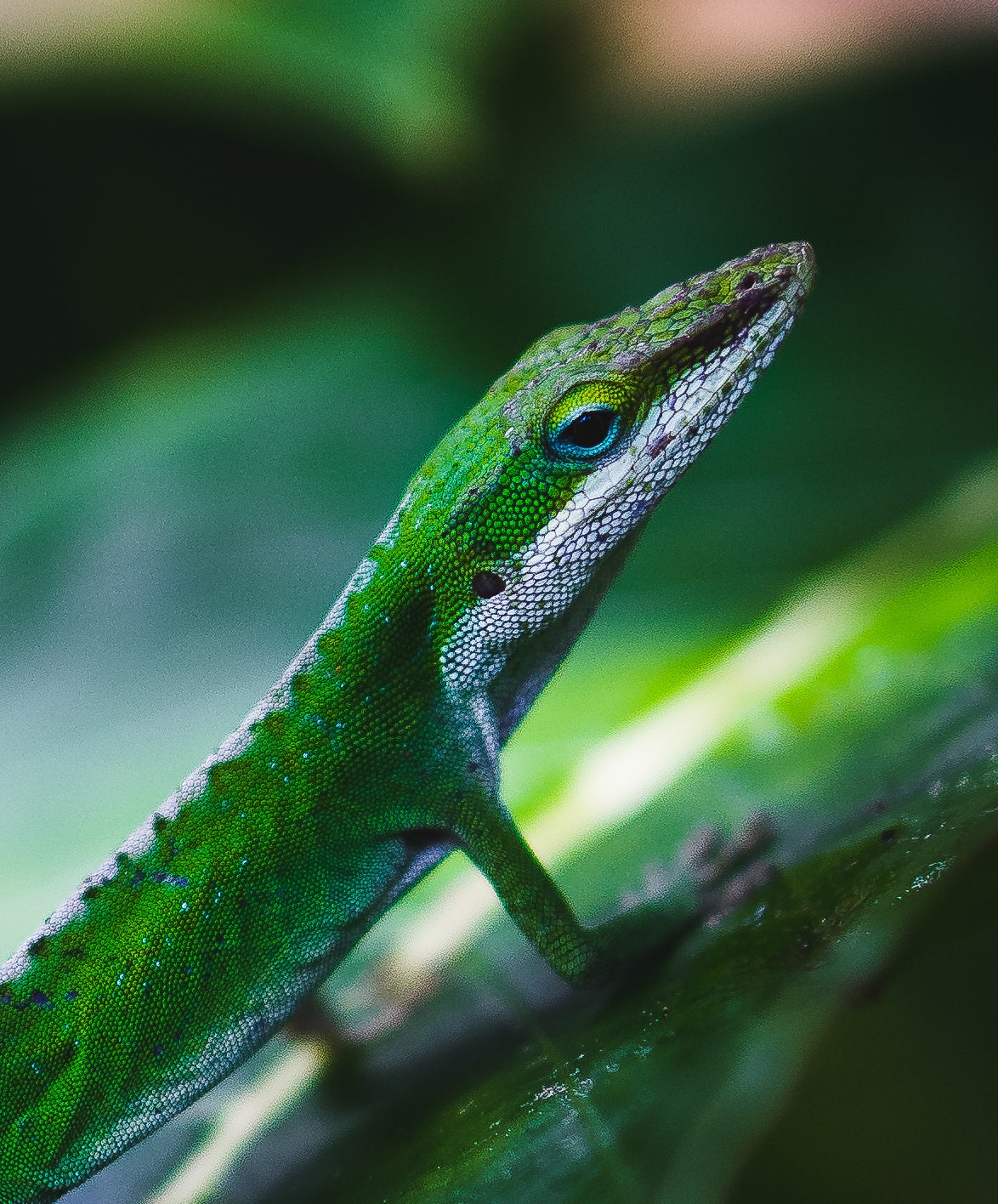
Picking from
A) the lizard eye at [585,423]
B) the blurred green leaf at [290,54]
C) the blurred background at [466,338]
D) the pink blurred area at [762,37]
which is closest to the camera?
the lizard eye at [585,423]

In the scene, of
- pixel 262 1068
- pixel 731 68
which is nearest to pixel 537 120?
pixel 731 68

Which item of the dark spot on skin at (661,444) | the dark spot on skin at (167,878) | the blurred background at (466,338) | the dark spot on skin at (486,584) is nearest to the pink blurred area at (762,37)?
Result: the blurred background at (466,338)

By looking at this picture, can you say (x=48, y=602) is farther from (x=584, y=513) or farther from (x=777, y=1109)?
(x=777, y=1109)

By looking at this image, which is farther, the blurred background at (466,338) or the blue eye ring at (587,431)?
the blurred background at (466,338)

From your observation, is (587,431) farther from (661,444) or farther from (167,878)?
(167,878)

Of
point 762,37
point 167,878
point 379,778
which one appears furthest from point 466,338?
point 167,878

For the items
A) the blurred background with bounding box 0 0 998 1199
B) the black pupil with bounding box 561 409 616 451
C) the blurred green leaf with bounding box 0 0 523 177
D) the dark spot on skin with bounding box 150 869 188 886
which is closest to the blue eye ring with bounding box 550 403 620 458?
the black pupil with bounding box 561 409 616 451

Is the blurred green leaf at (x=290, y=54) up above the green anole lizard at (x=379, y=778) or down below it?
above

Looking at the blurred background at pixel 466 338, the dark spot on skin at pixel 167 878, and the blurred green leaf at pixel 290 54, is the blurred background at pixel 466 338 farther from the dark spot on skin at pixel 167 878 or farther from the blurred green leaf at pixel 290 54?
the dark spot on skin at pixel 167 878
